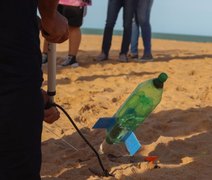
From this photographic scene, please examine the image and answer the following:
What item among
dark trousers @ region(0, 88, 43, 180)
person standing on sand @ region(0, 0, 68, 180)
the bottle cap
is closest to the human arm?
person standing on sand @ region(0, 0, 68, 180)

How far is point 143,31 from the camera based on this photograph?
5.38m

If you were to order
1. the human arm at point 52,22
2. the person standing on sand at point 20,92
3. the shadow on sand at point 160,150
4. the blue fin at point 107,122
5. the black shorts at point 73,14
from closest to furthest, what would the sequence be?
1. the person standing on sand at point 20,92
2. the human arm at point 52,22
3. the shadow on sand at point 160,150
4. the blue fin at point 107,122
5. the black shorts at point 73,14

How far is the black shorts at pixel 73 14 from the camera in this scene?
180 inches

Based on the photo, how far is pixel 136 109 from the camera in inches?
77.5

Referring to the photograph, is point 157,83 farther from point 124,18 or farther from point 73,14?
point 124,18

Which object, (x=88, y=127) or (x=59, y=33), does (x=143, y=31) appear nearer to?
(x=88, y=127)

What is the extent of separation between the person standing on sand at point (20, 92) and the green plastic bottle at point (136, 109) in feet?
3.03

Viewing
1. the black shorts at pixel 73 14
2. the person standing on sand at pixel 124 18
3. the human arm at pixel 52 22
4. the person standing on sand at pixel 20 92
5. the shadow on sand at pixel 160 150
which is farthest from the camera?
the person standing on sand at pixel 124 18

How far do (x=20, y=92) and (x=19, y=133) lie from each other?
3.8 inches

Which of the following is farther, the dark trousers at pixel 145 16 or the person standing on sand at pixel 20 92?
the dark trousers at pixel 145 16

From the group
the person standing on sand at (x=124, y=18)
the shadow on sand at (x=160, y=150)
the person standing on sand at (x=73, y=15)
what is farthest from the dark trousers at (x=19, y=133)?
the person standing on sand at (x=124, y=18)

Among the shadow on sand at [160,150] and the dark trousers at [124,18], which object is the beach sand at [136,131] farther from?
the dark trousers at [124,18]

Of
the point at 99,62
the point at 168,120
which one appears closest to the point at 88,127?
the point at 168,120

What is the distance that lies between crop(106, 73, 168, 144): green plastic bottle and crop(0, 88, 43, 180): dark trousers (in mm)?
941
